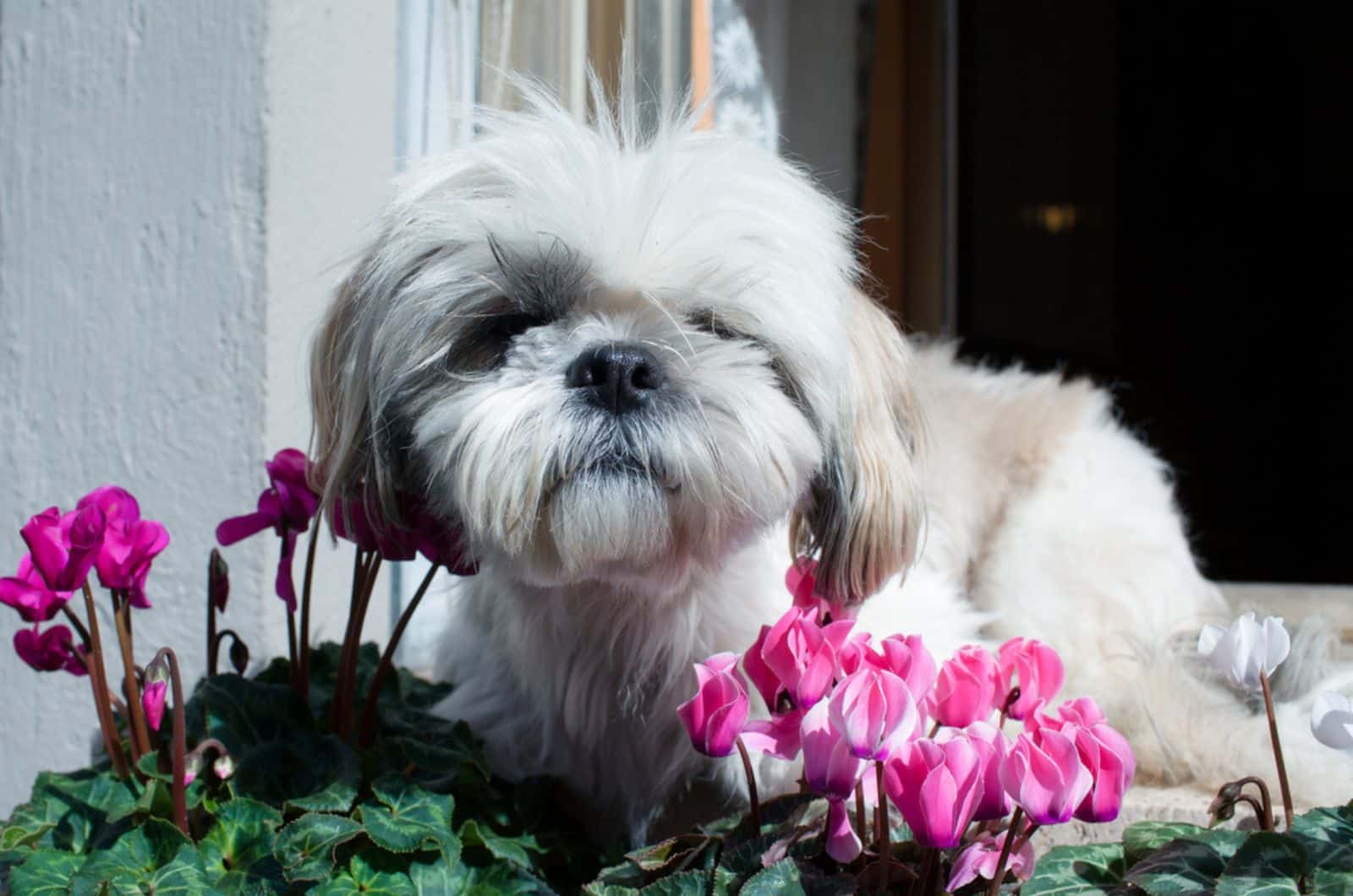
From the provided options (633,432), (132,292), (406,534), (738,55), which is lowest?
(406,534)

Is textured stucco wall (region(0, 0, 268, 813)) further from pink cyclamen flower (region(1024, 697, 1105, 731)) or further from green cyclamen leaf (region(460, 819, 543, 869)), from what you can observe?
pink cyclamen flower (region(1024, 697, 1105, 731))

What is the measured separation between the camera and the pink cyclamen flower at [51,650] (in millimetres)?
1465

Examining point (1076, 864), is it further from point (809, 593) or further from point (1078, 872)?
point (809, 593)

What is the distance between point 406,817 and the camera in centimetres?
133

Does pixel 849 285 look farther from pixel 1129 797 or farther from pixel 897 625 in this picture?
pixel 1129 797

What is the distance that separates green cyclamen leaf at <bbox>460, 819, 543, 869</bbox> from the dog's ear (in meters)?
0.49

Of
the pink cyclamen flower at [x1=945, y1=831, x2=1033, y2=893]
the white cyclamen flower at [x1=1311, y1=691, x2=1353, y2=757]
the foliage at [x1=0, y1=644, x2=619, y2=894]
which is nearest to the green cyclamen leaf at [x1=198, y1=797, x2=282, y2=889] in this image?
the foliage at [x1=0, y1=644, x2=619, y2=894]

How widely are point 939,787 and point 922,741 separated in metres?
0.04

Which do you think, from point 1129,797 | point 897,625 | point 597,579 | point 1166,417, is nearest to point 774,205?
point 597,579

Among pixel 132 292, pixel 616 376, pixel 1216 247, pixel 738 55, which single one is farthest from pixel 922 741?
pixel 1216 247

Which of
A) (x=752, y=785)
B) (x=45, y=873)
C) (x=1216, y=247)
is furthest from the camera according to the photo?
(x=1216, y=247)

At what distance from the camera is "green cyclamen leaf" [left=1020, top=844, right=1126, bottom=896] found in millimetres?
1132

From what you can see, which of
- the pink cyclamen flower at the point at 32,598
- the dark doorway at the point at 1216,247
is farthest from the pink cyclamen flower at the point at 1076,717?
the dark doorway at the point at 1216,247

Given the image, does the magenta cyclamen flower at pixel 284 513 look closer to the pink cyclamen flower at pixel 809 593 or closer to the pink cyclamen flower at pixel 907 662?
the pink cyclamen flower at pixel 809 593
